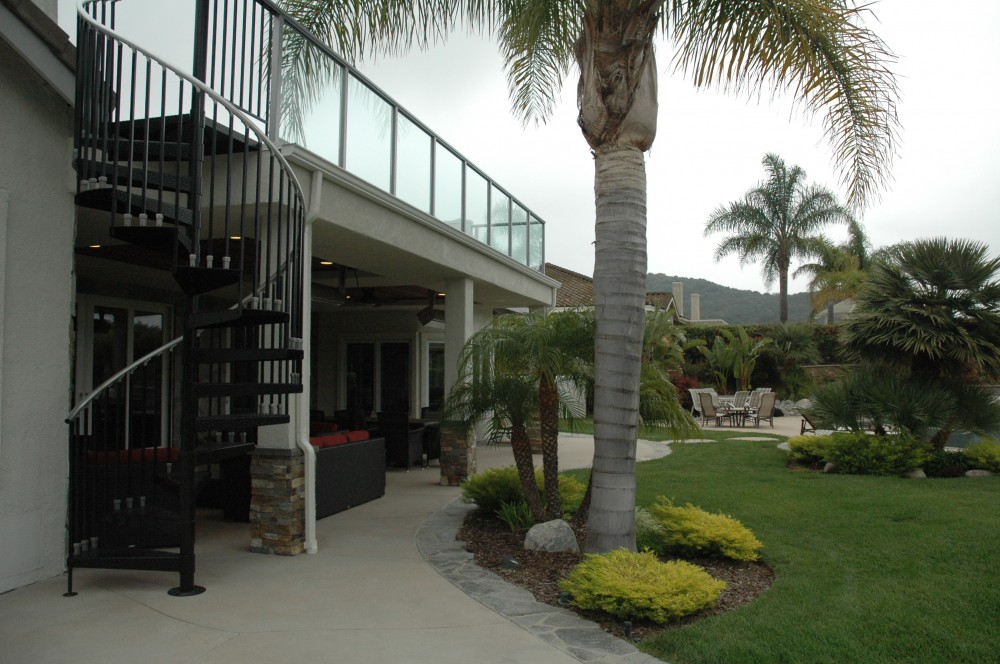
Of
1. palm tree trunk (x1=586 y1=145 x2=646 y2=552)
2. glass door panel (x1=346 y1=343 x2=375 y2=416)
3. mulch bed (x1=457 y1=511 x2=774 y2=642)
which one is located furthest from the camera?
glass door panel (x1=346 y1=343 x2=375 y2=416)

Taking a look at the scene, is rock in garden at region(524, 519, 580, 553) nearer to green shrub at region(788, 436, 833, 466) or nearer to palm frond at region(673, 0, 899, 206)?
palm frond at region(673, 0, 899, 206)

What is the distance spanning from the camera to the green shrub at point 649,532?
6043 mm

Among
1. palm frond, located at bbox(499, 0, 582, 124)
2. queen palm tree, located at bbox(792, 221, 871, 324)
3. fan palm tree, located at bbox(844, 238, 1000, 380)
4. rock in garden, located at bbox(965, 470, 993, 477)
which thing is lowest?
rock in garden, located at bbox(965, 470, 993, 477)

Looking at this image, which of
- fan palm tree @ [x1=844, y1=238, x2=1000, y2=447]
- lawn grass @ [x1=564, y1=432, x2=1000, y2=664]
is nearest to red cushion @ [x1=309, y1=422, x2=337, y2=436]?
lawn grass @ [x1=564, y1=432, x2=1000, y2=664]

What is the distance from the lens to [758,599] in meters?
4.83

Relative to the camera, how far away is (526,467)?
22.0ft

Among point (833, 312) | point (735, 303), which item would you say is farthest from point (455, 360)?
point (735, 303)

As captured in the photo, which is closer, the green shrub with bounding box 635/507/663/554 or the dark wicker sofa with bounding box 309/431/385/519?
the green shrub with bounding box 635/507/663/554

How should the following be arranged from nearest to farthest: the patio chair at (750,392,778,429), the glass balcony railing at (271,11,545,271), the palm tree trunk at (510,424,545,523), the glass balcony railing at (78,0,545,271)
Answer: the glass balcony railing at (78,0,545,271)
the palm tree trunk at (510,424,545,523)
the glass balcony railing at (271,11,545,271)
the patio chair at (750,392,778,429)

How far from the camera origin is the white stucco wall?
5.04 meters

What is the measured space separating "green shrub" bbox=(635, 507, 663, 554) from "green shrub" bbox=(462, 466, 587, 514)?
3.84 ft

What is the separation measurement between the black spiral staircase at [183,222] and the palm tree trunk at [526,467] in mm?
2016

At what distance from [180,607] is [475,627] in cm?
197

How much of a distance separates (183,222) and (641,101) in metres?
3.44
